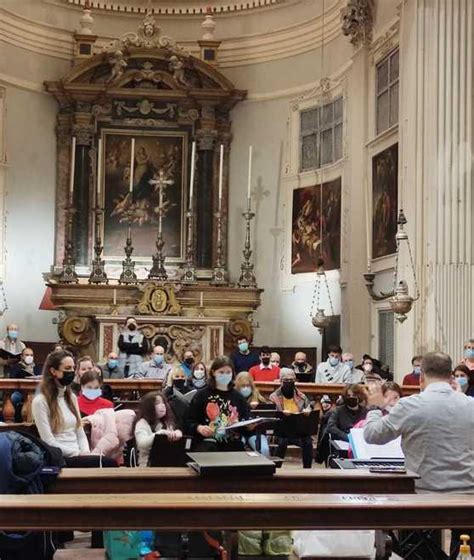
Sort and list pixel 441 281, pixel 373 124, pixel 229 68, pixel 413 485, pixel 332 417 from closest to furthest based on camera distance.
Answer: pixel 413 485 < pixel 332 417 < pixel 441 281 < pixel 373 124 < pixel 229 68

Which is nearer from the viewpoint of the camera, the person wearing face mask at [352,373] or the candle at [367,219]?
the person wearing face mask at [352,373]

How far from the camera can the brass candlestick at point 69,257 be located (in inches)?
756

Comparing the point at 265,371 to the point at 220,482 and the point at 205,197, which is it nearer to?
the point at 205,197

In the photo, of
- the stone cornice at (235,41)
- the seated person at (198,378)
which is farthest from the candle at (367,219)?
the seated person at (198,378)

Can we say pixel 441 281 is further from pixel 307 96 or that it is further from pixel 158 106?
pixel 158 106

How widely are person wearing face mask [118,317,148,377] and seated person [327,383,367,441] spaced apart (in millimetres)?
5639

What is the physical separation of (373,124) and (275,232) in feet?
14.8

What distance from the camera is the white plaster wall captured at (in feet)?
68.3

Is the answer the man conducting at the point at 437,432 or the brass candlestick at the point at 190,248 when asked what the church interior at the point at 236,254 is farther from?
the brass candlestick at the point at 190,248

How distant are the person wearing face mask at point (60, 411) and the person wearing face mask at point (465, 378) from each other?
15.7 feet

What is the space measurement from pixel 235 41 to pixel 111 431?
15.1 m

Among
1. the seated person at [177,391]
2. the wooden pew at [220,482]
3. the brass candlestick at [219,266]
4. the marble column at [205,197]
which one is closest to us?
the wooden pew at [220,482]

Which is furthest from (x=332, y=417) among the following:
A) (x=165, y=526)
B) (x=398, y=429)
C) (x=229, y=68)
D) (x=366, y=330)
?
(x=229, y=68)

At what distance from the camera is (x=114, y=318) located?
18.0 m
